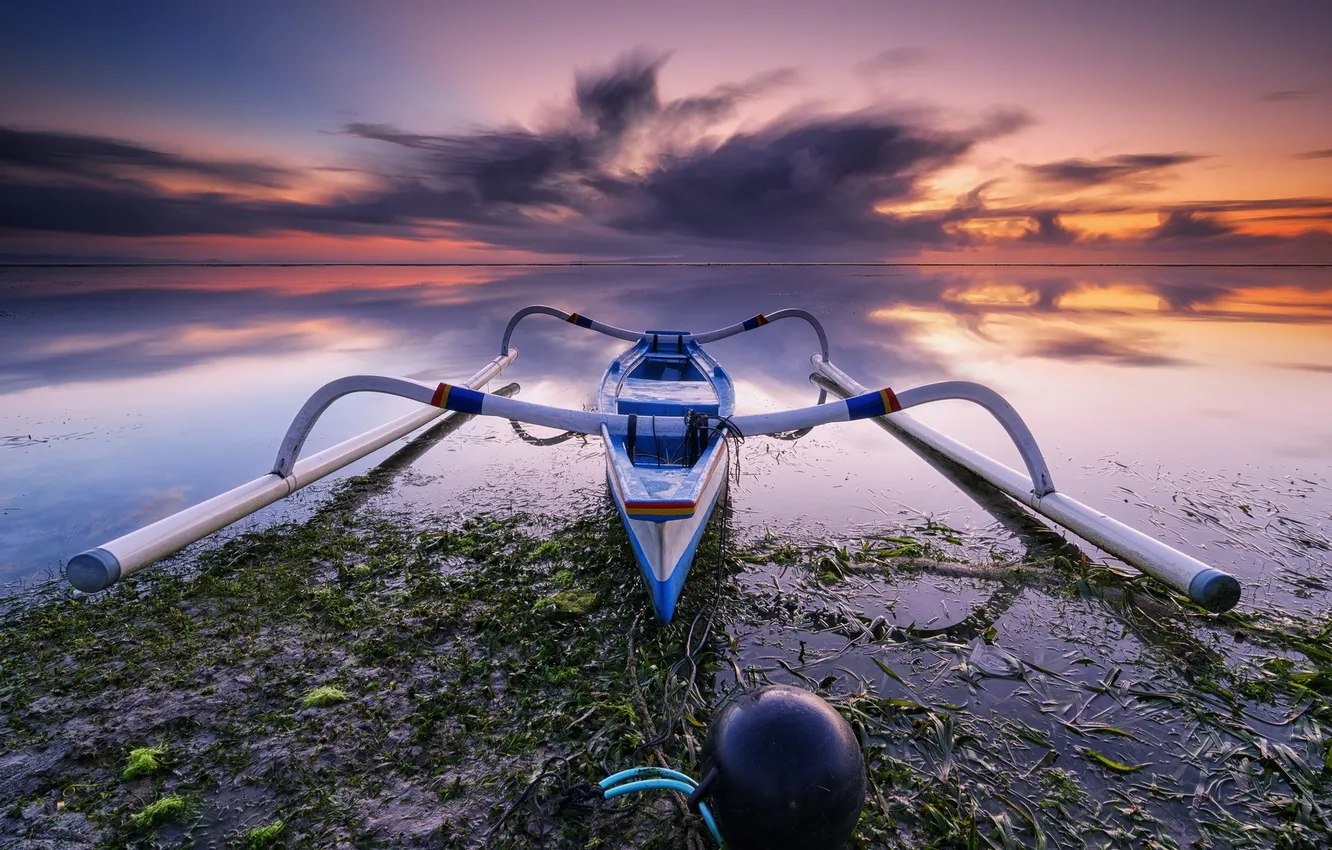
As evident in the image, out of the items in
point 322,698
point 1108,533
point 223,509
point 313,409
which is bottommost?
point 322,698

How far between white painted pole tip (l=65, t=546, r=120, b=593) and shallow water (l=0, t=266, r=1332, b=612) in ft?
4.01

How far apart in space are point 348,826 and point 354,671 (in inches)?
40.0

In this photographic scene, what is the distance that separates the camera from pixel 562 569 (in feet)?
13.7

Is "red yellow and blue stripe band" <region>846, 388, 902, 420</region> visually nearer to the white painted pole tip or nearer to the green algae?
the green algae

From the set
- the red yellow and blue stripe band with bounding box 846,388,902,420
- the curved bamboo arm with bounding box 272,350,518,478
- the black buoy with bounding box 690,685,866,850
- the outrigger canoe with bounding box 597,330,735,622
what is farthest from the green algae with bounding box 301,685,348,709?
the red yellow and blue stripe band with bounding box 846,388,902,420

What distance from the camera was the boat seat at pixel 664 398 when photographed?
550 cm

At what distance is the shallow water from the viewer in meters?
5.01

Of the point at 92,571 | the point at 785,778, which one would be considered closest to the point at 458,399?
the point at 92,571

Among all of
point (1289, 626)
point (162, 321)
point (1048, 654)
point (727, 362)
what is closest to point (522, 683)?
→ point (1048, 654)

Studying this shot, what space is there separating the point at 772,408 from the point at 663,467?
5.10m

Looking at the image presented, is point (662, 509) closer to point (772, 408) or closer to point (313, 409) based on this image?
point (313, 409)

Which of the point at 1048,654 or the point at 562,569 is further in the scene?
the point at 562,569

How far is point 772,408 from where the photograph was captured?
9242 millimetres

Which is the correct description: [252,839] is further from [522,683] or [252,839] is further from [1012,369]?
[1012,369]
